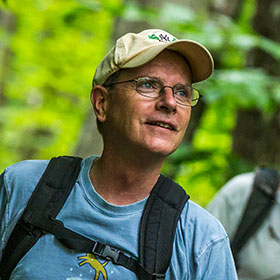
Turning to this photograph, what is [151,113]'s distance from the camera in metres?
2.04

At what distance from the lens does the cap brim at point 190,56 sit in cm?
201

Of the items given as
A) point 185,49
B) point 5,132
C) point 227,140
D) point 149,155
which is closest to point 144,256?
point 149,155

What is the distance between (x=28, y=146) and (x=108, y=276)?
11.8 metres

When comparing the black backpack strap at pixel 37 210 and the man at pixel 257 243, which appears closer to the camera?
the black backpack strap at pixel 37 210

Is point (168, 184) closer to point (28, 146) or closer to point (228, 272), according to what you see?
point (228, 272)

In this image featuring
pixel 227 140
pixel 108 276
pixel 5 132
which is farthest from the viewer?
pixel 5 132

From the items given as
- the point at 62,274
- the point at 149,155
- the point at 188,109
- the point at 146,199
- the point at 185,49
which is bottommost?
the point at 62,274

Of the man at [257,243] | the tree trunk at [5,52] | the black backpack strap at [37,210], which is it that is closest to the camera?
the black backpack strap at [37,210]

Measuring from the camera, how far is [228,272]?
1.94 m

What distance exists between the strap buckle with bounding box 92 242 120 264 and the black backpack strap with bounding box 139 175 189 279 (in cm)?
11

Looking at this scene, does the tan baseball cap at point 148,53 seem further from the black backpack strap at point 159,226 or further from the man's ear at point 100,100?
the black backpack strap at point 159,226

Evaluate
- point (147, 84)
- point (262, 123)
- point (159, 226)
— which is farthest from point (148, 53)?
point (262, 123)

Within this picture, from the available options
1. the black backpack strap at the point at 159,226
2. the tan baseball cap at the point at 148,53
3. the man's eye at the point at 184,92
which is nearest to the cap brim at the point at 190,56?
the tan baseball cap at the point at 148,53

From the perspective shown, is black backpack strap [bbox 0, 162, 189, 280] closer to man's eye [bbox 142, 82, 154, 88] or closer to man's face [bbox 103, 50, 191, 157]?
man's face [bbox 103, 50, 191, 157]
